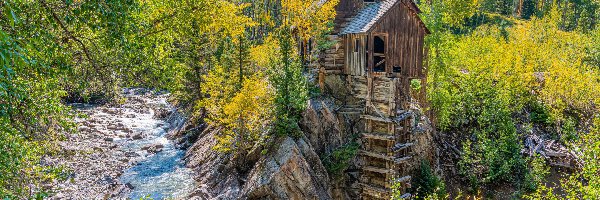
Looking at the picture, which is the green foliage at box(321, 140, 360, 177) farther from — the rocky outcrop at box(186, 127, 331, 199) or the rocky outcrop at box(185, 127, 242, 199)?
the rocky outcrop at box(185, 127, 242, 199)

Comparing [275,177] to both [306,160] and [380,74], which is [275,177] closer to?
[306,160]

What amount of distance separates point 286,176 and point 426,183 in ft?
34.9

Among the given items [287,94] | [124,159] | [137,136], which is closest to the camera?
[287,94]

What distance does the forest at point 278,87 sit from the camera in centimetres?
984

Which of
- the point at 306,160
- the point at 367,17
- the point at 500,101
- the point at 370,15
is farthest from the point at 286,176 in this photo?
the point at 500,101

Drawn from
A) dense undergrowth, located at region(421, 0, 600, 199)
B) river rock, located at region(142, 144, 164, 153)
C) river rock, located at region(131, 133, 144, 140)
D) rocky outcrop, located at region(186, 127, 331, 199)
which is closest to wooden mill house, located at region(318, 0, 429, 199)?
rocky outcrop, located at region(186, 127, 331, 199)

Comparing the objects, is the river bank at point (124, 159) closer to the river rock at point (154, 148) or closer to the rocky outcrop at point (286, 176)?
the river rock at point (154, 148)

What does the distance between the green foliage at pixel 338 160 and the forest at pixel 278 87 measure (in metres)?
0.08

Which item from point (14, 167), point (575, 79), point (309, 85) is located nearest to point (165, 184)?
point (309, 85)

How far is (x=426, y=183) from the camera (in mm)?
24750

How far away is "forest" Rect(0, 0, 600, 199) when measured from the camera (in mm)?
9844

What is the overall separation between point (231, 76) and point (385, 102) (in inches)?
375

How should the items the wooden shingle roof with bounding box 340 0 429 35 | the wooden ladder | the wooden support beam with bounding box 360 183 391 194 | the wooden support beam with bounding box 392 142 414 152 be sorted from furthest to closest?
1. the wooden shingle roof with bounding box 340 0 429 35
2. the wooden support beam with bounding box 392 142 414 152
3. the wooden ladder
4. the wooden support beam with bounding box 360 183 391 194

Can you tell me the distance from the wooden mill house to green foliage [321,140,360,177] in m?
1.34
